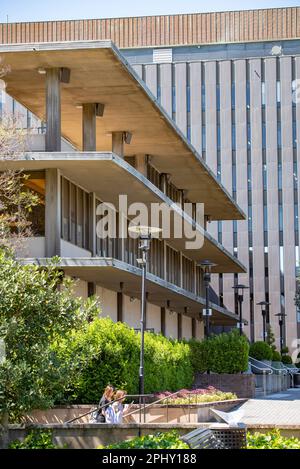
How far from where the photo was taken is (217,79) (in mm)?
89375

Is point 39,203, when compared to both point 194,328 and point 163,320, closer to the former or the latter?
point 163,320

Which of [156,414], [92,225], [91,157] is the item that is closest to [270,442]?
[156,414]

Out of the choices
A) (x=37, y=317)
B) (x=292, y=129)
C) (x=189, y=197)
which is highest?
(x=292, y=129)

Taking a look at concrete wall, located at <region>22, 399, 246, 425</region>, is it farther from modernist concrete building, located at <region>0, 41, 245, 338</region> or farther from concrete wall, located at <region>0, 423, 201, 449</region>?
modernist concrete building, located at <region>0, 41, 245, 338</region>

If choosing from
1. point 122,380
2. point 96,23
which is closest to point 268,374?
point 122,380

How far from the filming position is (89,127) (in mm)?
37812

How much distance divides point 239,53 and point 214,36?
262 centimetres

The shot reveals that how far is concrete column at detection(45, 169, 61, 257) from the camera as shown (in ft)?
113

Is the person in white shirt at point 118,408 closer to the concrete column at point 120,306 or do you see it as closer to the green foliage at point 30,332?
the green foliage at point 30,332

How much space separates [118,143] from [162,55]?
160 ft

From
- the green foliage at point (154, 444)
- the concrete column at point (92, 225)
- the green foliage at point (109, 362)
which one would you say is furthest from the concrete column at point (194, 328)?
the green foliage at point (154, 444)

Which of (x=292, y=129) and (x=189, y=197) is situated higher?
(x=292, y=129)

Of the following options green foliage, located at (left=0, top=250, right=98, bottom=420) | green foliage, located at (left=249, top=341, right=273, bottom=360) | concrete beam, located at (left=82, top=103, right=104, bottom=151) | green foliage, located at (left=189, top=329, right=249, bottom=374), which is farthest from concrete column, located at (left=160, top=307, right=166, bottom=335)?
green foliage, located at (left=0, top=250, right=98, bottom=420)

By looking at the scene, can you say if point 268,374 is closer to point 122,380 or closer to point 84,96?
point 84,96
